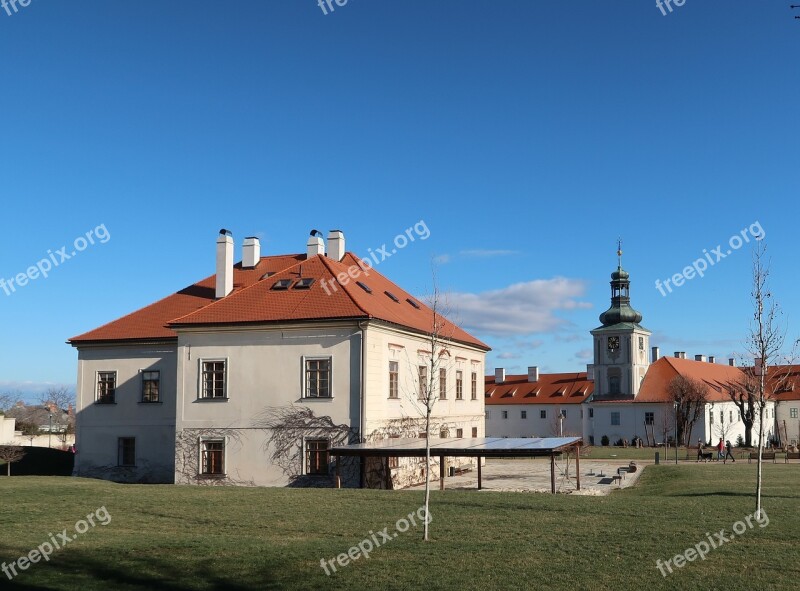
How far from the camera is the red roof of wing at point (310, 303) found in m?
31.6

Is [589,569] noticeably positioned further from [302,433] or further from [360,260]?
[360,260]

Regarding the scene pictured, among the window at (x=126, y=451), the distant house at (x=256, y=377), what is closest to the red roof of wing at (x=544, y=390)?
the distant house at (x=256, y=377)

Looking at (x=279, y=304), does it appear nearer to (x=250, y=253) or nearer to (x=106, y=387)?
(x=250, y=253)

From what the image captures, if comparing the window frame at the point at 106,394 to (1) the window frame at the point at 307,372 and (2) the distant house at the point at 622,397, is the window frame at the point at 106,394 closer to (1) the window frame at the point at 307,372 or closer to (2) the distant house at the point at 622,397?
(1) the window frame at the point at 307,372

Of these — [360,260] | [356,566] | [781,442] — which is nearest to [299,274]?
[360,260]

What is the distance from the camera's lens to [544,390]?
292 feet

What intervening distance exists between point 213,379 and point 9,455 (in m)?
11.5

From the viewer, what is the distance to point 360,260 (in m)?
39.3

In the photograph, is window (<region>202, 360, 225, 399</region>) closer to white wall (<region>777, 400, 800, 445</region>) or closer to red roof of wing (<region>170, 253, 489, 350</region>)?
red roof of wing (<region>170, 253, 489, 350</region>)

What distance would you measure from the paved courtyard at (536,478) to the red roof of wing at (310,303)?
22.7 ft

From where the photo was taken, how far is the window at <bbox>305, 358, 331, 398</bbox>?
31.3 metres

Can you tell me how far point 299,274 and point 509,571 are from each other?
23050 mm

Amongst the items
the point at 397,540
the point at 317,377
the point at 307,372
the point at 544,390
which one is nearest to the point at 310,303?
the point at 307,372

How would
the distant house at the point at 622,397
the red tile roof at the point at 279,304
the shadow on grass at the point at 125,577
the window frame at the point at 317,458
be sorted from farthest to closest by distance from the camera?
the distant house at the point at 622,397
the red tile roof at the point at 279,304
the window frame at the point at 317,458
the shadow on grass at the point at 125,577
